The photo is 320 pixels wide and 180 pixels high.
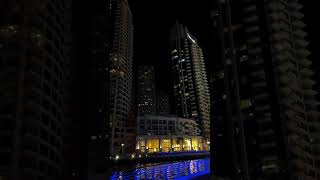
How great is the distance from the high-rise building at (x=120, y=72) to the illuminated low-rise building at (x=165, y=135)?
8.97 m

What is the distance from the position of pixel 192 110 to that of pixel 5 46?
18902cm

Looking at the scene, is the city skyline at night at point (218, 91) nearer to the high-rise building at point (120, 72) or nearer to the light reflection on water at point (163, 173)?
the light reflection on water at point (163, 173)

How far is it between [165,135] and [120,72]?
38346 mm

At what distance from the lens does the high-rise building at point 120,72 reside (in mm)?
139125

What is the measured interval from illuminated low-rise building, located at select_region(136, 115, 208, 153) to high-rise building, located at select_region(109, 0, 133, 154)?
897cm

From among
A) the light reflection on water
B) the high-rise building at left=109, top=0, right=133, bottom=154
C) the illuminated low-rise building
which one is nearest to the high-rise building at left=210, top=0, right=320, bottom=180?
the light reflection on water

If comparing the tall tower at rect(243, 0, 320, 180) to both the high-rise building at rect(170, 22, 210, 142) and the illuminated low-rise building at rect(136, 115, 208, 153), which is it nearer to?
the illuminated low-rise building at rect(136, 115, 208, 153)

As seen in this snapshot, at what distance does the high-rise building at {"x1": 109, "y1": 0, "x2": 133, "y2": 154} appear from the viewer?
139125 mm

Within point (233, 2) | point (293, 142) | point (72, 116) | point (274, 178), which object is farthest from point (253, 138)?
point (72, 116)

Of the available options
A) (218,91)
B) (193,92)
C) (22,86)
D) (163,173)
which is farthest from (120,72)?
(22,86)

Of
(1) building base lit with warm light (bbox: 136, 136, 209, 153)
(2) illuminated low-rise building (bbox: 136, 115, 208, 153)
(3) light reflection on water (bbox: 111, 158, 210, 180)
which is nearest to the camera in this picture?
(3) light reflection on water (bbox: 111, 158, 210, 180)

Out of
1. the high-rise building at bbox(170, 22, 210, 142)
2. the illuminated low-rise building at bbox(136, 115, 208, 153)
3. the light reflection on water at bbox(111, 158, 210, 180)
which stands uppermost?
the high-rise building at bbox(170, 22, 210, 142)

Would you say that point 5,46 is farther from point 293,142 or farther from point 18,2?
point 293,142

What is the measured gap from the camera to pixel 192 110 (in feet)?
633
